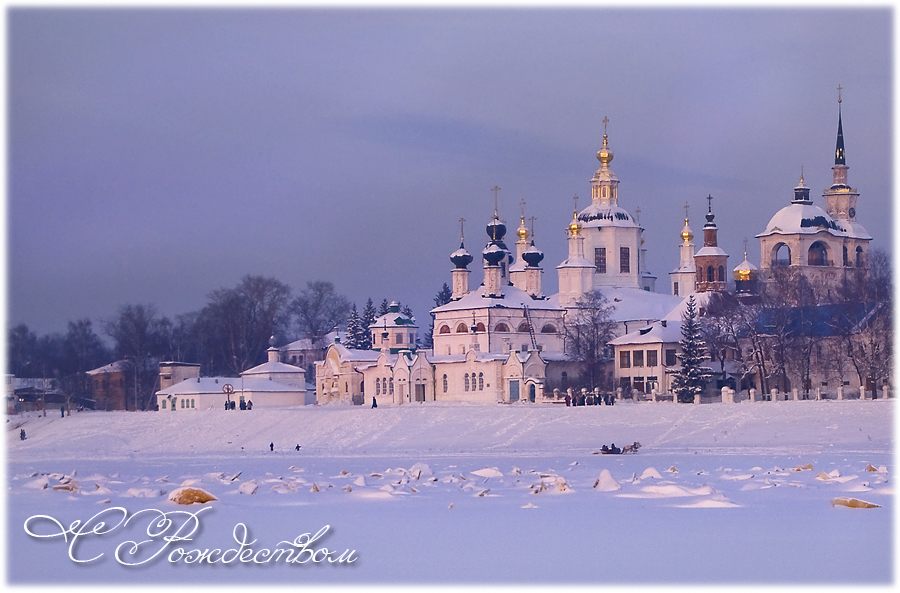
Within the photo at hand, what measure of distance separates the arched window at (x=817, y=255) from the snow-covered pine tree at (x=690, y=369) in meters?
16.5

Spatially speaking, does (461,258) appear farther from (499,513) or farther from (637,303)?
(499,513)

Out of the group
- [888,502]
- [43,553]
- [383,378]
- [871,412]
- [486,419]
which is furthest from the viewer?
[383,378]

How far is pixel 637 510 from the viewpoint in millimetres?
19422

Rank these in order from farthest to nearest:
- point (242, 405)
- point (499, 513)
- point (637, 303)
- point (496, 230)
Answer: point (496, 230) → point (637, 303) → point (242, 405) → point (499, 513)

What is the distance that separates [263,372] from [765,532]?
159 ft

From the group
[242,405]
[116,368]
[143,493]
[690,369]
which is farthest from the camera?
[116,368]

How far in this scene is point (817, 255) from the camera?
217 ft

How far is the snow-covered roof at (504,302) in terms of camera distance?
2488 inches

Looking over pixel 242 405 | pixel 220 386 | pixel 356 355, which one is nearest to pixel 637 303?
pixel 356 355

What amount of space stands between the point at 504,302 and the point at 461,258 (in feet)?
14.9

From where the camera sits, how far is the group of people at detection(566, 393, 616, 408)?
Answer: 158 ft

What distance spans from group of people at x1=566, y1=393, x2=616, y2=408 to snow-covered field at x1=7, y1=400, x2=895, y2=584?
10966mm

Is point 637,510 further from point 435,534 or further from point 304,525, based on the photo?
point 304,525

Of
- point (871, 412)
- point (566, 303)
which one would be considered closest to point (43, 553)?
point (871, 412)
